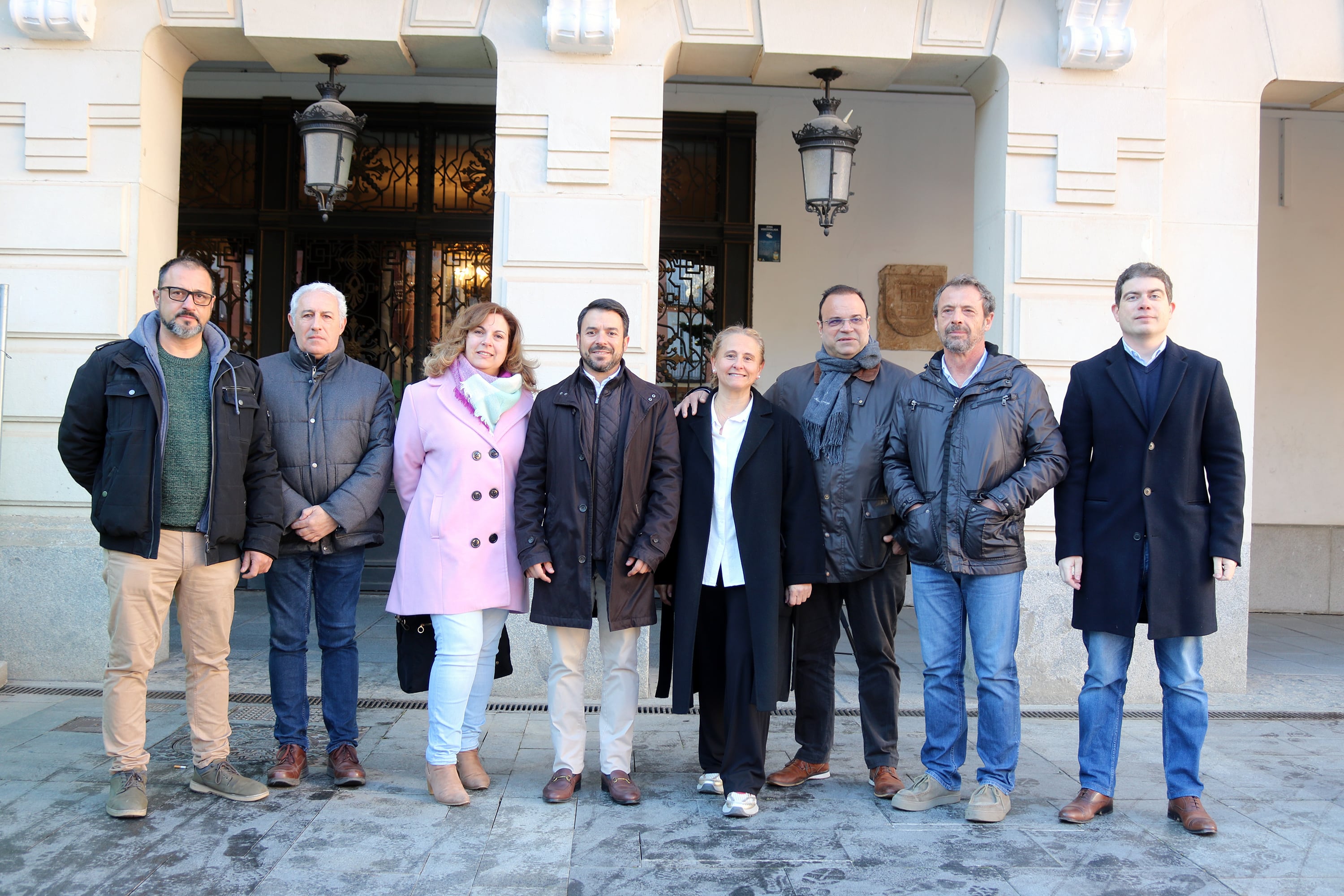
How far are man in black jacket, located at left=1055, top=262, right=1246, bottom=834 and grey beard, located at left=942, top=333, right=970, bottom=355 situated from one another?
1.56 feet

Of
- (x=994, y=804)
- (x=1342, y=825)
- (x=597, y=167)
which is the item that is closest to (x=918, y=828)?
(x=994, y=804)

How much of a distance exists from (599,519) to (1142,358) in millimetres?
2189

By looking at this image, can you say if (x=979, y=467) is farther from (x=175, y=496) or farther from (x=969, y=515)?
(x=175, y=496)

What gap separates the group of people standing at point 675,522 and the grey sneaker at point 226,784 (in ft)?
0.04

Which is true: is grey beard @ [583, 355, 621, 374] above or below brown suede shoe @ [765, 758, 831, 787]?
above

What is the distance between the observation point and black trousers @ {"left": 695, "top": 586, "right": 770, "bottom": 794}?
396 centimetres

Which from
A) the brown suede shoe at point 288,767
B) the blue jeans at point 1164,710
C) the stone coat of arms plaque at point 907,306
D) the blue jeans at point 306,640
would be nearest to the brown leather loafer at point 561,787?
the blue jeans at point 306,640

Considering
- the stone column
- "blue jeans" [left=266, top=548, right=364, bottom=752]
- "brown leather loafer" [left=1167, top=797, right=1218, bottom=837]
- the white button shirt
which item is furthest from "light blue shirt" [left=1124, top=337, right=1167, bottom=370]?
the stone column

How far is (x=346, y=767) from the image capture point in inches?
162

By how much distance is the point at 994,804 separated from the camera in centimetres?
387

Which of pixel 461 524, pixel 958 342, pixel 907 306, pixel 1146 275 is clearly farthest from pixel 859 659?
pixel 907 306

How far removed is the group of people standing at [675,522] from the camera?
12.6ft

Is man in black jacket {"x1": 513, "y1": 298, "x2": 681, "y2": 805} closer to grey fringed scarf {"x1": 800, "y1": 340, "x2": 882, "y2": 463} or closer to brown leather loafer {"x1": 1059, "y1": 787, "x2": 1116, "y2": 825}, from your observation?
grey fringed scarf {"x1": 800, "y1": 340, "x2": 882, "y2": 463}

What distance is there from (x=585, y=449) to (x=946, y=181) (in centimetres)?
599
